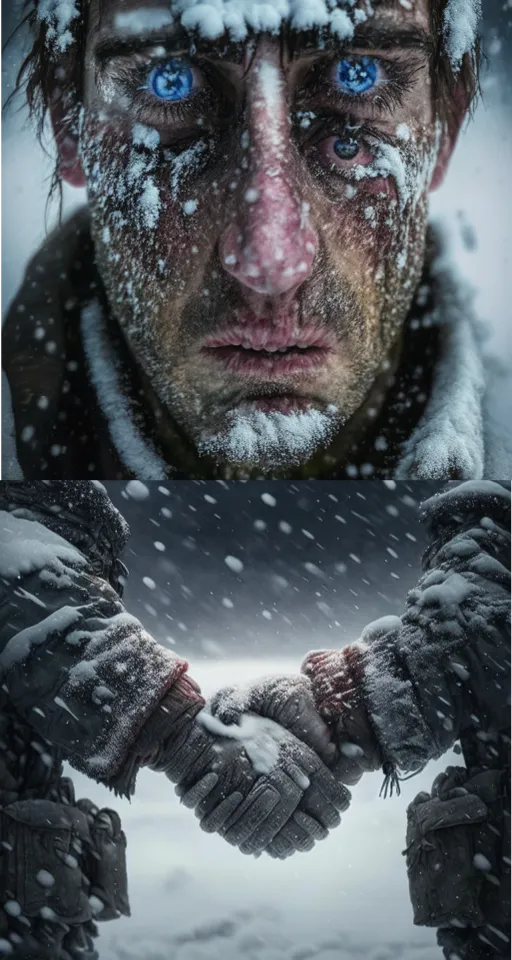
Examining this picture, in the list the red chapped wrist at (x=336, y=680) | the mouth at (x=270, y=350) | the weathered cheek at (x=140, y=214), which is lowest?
the red chapped wrist at (x=336, y=680)

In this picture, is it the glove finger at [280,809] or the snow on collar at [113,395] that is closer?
the glove finger at [280,809]

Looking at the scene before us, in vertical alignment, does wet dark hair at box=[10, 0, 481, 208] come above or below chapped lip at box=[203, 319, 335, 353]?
above

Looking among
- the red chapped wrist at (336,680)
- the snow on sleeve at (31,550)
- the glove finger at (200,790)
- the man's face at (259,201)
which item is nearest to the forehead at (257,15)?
the man's face at (259,201)

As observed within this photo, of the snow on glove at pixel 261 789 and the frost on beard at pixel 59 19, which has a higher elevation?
the frost on beard at pixel 59 19

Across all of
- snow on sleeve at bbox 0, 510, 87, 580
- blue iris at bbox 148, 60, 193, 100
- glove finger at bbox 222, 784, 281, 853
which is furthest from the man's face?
glove finger at bbox 222, 784, 281, 853

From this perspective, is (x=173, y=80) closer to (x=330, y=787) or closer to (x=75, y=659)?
(x=75, y=659)

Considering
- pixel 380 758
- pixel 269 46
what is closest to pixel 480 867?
pixel 380 758

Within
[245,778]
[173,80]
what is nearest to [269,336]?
[173,80]

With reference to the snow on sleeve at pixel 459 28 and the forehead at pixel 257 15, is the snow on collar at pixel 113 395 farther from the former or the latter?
the snow on sleeve at pixel 459 28

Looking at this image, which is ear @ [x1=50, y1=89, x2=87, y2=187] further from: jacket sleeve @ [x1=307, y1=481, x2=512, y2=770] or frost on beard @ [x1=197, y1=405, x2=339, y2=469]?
jacket sleeve @ [x1=307, y1=481, x2=512, y2=770]
